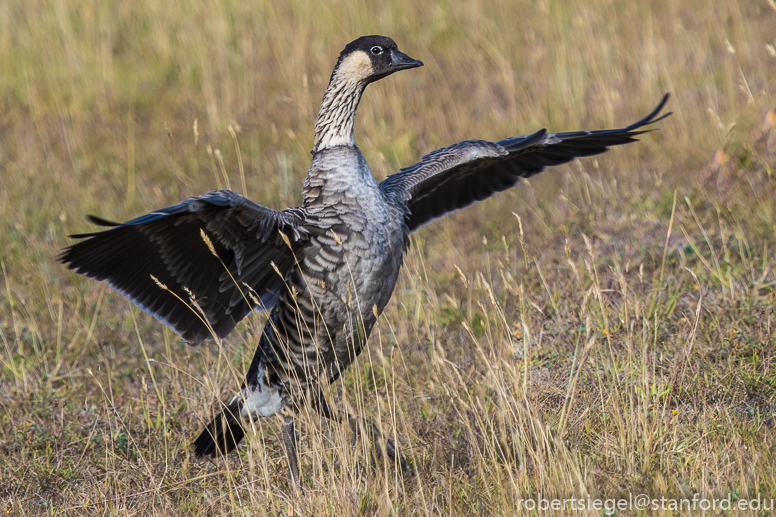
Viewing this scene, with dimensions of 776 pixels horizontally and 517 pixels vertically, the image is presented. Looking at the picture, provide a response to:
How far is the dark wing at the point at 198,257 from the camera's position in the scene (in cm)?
339

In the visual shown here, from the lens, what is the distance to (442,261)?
642cm

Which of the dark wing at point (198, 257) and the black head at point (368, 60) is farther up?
the black head at point (368, 60)

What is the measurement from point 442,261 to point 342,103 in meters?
2.39

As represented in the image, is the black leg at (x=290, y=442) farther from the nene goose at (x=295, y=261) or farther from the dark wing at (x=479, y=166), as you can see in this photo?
the dark wing at (x=479, y=166)

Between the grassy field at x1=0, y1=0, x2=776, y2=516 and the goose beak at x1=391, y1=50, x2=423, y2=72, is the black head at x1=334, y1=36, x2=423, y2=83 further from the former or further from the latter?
the grassy field at x1=0, y1=0, x2=776, y2=516

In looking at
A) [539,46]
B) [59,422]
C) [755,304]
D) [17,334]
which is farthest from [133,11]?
[755,304]

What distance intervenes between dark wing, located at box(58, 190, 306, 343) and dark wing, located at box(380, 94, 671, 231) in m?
0.82

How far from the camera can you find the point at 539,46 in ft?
31.1

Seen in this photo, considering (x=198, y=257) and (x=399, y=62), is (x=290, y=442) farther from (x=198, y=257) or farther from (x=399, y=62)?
(x=399, y=62)

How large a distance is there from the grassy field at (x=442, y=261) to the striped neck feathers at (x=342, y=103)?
0.85 metres

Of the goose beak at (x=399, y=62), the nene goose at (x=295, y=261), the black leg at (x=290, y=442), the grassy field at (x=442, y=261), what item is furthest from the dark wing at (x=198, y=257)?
the goose beak at (x=399, y=62)

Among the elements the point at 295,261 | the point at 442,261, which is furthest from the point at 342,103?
the point at 442,261

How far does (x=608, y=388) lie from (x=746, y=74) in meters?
5.68

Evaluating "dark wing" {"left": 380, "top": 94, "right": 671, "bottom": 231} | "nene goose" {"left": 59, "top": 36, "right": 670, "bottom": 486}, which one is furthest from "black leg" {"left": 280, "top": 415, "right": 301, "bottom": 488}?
"dark wing" {"left": 380, "top": 94, "right": 671, "bottom": 231}
